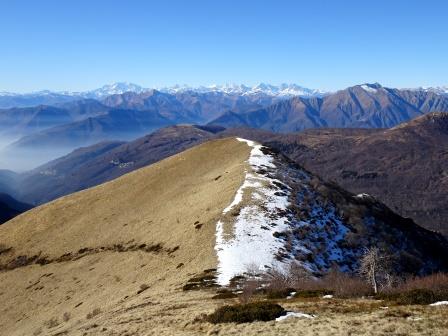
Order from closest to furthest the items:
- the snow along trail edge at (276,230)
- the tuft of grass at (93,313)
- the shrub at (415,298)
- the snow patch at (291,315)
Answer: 1. the snow patch at (291,315)
2. the shrub at (415,298)
3. the tuft of grass at (93,313)
4. the snow along trail edge at (276,230)

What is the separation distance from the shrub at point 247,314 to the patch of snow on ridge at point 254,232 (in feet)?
50.7

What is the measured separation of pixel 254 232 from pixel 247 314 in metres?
31.2

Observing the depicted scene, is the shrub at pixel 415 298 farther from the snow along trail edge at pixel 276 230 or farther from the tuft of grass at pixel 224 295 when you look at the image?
the snow along trail edge at pixel 276 230

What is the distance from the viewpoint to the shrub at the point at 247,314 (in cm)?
2991

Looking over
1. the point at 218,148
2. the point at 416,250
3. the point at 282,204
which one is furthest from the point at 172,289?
the point at 218,148

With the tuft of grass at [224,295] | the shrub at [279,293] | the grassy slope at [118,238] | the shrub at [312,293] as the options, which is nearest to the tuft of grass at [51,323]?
the grassy slope at [118,238]

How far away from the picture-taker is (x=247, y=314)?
30.3 meters

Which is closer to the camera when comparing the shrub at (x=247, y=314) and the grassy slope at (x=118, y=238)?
the shrub at (x=247, y=314)

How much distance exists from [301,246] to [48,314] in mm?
31984

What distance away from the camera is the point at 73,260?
7362cm

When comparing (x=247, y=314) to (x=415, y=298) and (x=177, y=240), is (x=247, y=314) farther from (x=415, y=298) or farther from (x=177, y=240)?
(x=177, y=240)

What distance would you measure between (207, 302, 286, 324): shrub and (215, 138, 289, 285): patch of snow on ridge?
50.7 feet

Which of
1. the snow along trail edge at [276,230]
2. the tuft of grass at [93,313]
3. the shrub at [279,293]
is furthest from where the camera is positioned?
the snow along trail edge at [276,230]

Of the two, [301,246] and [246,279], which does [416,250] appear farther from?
[246,279]
